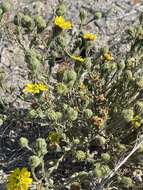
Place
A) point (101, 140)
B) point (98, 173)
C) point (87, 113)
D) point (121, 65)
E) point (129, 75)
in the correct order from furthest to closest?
point (121, 65), point (129, 75), point (101, 140), point (87, 113), point (98, 173)

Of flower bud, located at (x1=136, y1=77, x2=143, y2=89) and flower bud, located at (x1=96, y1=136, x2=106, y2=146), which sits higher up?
flower bud, located at (x1=136, y1=77, x2=143, y2=89)

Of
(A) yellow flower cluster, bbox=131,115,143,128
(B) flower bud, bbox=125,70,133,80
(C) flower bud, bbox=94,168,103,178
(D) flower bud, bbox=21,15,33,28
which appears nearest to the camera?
(C) flower bud, bbox=94,168,103,178

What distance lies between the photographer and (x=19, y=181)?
2928 millimetres

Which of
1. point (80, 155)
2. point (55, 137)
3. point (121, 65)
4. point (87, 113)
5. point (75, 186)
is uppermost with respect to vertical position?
point (121, 65)

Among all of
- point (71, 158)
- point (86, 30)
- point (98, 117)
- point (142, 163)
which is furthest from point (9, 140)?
point (86, 30)

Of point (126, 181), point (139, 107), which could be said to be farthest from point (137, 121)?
point (126, 181)

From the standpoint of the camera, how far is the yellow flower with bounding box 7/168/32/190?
2.91 meters

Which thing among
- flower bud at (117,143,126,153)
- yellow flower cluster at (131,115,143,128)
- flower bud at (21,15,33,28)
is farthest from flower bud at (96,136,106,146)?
flower bud at (21,15,33,28)

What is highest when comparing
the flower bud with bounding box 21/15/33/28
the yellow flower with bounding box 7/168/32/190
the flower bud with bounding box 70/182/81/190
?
the flower bud with bounding box 21/15/33/28

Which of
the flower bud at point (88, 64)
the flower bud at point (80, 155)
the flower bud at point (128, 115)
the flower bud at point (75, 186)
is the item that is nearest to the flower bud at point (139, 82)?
the flower bud at point (128, 115)

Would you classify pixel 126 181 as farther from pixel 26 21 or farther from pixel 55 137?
pixel 26 21

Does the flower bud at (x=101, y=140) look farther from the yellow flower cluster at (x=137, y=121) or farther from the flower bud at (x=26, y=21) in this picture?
the flower bud at (x=26, y=21)

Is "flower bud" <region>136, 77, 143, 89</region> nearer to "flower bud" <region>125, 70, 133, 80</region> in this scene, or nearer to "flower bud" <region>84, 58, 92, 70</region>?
"flower bud" <region>125, 70, 133, 80</region>

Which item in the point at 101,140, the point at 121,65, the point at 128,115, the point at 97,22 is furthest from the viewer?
the point at 97,22
